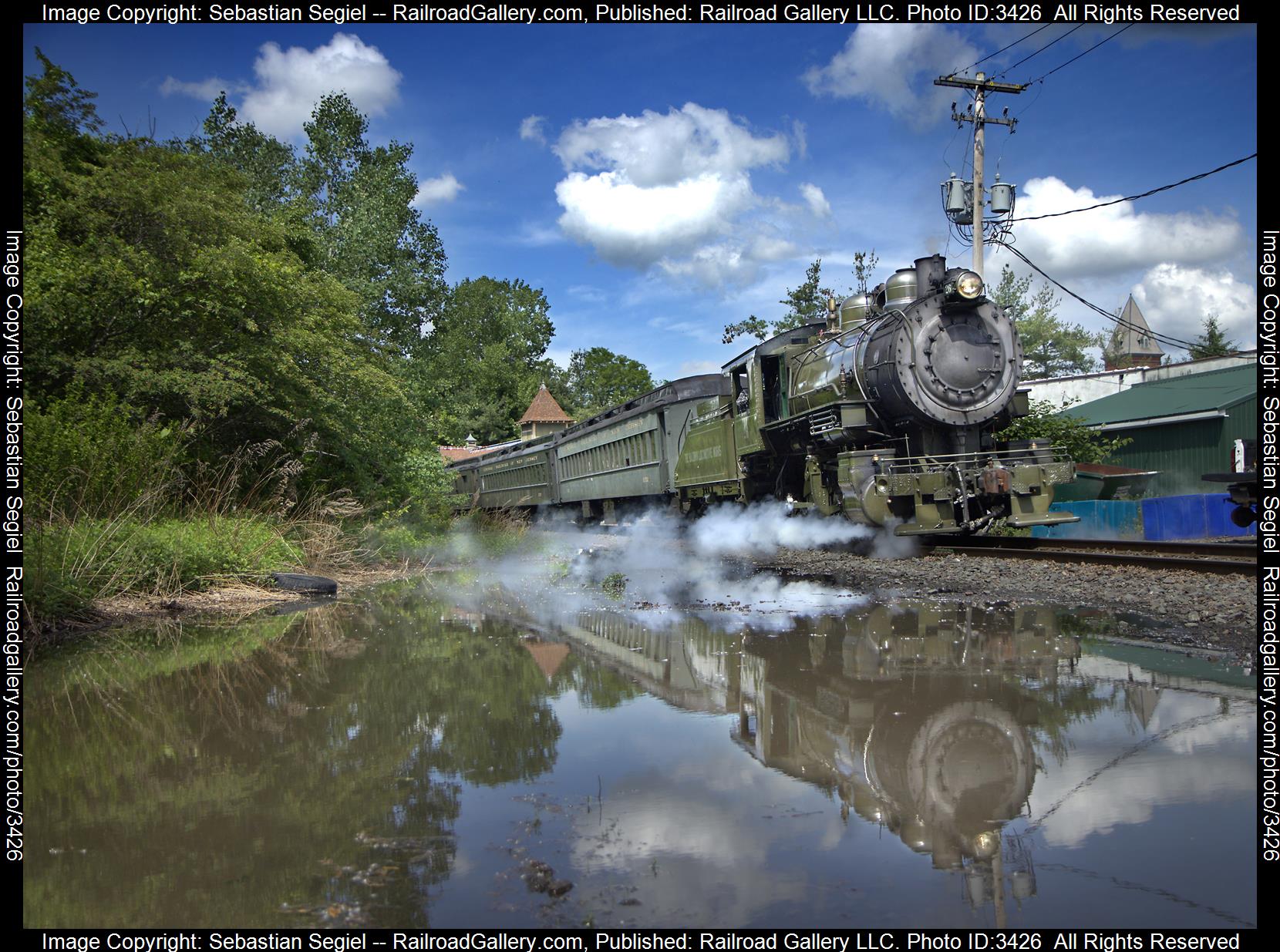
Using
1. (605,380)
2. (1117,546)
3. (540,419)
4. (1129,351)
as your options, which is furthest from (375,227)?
(1129,351)

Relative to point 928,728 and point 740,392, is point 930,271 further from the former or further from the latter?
point 928,728

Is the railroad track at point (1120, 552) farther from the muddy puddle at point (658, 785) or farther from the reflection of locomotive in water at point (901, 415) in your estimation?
the muddy puddle at point (658, 785)

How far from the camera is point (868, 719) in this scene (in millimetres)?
4320

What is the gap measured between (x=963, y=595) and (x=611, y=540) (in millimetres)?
10758

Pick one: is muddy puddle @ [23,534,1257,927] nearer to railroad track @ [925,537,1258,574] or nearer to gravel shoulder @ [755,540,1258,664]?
gravel shoulder @ [755,540,1258,664]

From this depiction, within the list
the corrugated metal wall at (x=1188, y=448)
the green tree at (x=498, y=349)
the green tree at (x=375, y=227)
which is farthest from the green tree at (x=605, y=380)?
the corrugated metal wall at (x=1188, y=448)

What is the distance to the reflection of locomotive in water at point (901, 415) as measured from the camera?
1098cm

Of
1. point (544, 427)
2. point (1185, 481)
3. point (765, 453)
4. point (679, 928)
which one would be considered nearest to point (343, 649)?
point (679, 928)

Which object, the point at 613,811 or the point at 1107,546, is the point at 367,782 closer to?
the point at 613,811

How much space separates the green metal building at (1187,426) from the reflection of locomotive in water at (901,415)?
12.4 m

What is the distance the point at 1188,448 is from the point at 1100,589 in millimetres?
18772

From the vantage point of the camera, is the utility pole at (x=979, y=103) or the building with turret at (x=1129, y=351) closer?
the utility pole at (x=979, y=103)

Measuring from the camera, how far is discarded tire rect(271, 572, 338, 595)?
10.7 metres

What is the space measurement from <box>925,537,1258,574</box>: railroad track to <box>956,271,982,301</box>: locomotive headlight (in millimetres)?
3358
